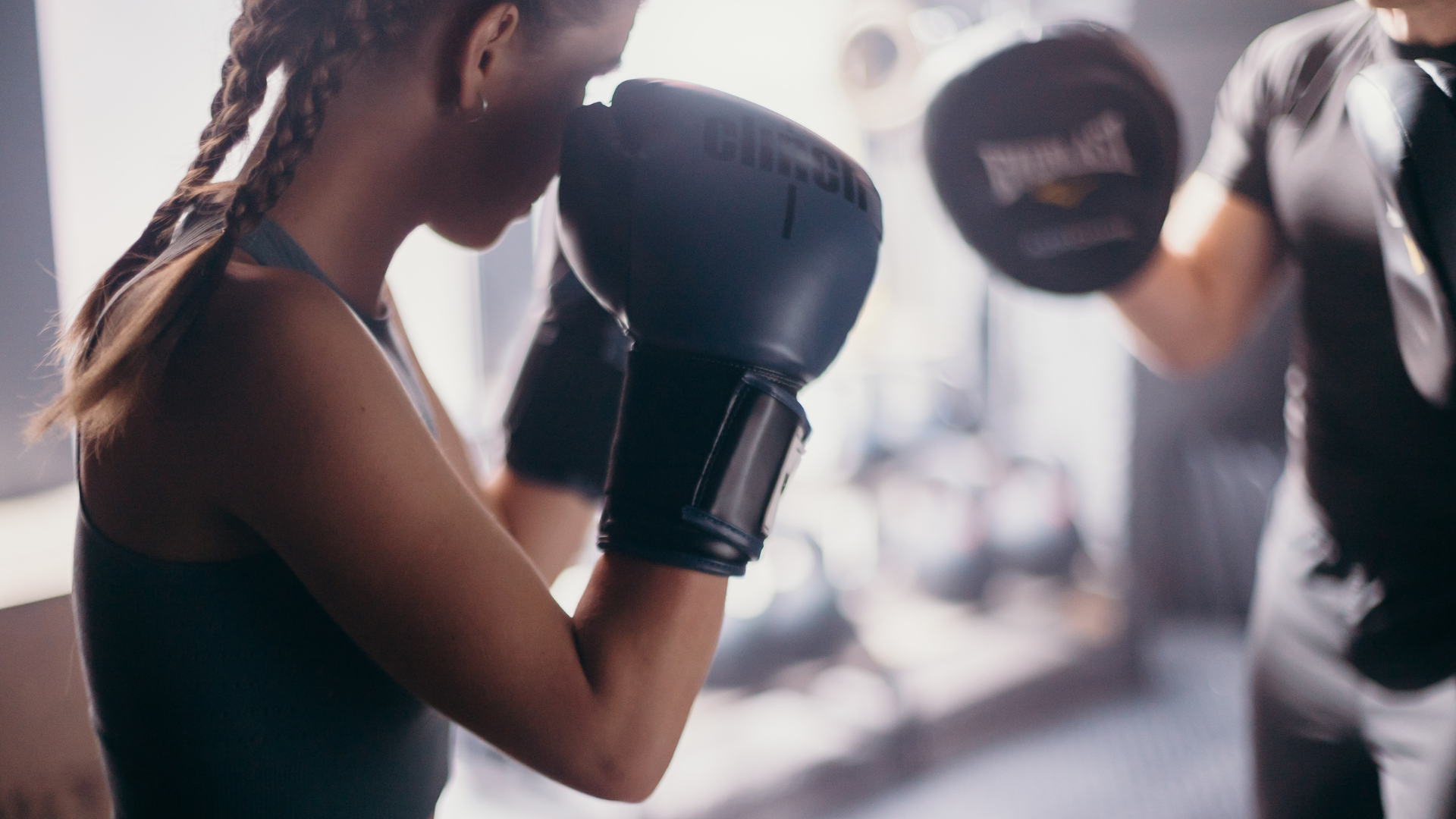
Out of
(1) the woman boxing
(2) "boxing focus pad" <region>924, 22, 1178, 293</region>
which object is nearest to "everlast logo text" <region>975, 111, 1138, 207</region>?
(2) "boxing focus pad" <region>924, 22, 1178, 293</region>

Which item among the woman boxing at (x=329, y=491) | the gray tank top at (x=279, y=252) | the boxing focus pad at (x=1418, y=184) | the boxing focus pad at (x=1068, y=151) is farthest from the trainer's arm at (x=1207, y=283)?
the gray tank top at (x=279, y=252)

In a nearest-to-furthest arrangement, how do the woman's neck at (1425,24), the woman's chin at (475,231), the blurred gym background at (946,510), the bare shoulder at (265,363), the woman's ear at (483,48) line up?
1. the bare shoulder at (265,363)
2. the woman's ear at (483,48)
3. the woman's chin at (475,231)
4. the woman's neck at (1425,24)
5. the blurred gym background at (946,510)

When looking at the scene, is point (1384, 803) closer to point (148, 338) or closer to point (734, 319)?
point (734, 319)

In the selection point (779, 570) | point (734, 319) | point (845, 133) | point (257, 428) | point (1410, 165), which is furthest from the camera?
point (845, 133)

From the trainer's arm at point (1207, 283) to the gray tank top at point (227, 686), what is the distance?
3.48 feet

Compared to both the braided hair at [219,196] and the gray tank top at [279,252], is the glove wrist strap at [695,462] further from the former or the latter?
the braided hair at [219,196]

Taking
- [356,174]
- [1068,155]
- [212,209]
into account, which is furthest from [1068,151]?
[212,209]

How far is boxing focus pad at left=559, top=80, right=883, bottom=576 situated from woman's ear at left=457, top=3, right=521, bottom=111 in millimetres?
73

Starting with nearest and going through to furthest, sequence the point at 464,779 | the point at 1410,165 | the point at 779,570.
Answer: the point at 1410,165 → the point at 464,779 → the point at 779,570

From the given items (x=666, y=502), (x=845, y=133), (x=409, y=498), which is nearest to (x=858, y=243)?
(x=666, y=502)

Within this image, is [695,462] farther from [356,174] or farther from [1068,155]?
[1068,155]

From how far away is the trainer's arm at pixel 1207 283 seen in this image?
1.34 m

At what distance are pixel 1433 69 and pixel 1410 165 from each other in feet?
0.39

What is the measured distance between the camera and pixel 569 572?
2.41 metres
